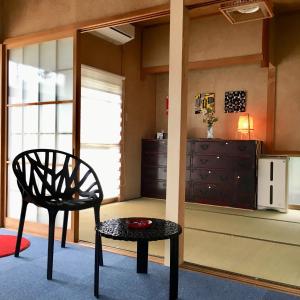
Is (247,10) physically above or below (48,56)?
above

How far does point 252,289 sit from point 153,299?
65cm

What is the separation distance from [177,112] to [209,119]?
10.7 ft

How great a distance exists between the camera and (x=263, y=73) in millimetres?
5406

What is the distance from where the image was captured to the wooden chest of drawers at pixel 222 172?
495 centimetres

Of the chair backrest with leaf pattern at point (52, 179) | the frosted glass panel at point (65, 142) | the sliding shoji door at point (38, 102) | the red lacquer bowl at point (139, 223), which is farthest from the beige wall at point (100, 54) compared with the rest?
the red lacquer bowl at point (139, 223)

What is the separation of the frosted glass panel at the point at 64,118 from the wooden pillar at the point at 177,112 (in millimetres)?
1146

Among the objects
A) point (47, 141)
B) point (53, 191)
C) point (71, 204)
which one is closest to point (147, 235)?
point (71, 204)

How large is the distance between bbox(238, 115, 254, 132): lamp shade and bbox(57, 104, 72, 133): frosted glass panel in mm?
2987

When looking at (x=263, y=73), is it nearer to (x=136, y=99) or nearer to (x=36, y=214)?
(x=136, y=99)

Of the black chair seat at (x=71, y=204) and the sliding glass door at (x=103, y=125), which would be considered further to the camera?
the sliding glass door at (x=103, y=125)

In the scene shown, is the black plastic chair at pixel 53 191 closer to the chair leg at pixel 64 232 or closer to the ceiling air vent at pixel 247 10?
the chair leg at pixel 64 232

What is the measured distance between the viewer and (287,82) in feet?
17.1

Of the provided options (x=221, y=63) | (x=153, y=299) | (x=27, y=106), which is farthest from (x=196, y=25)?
(x=153, y=299)

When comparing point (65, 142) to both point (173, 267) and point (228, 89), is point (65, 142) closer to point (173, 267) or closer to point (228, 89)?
point (173, 267)
